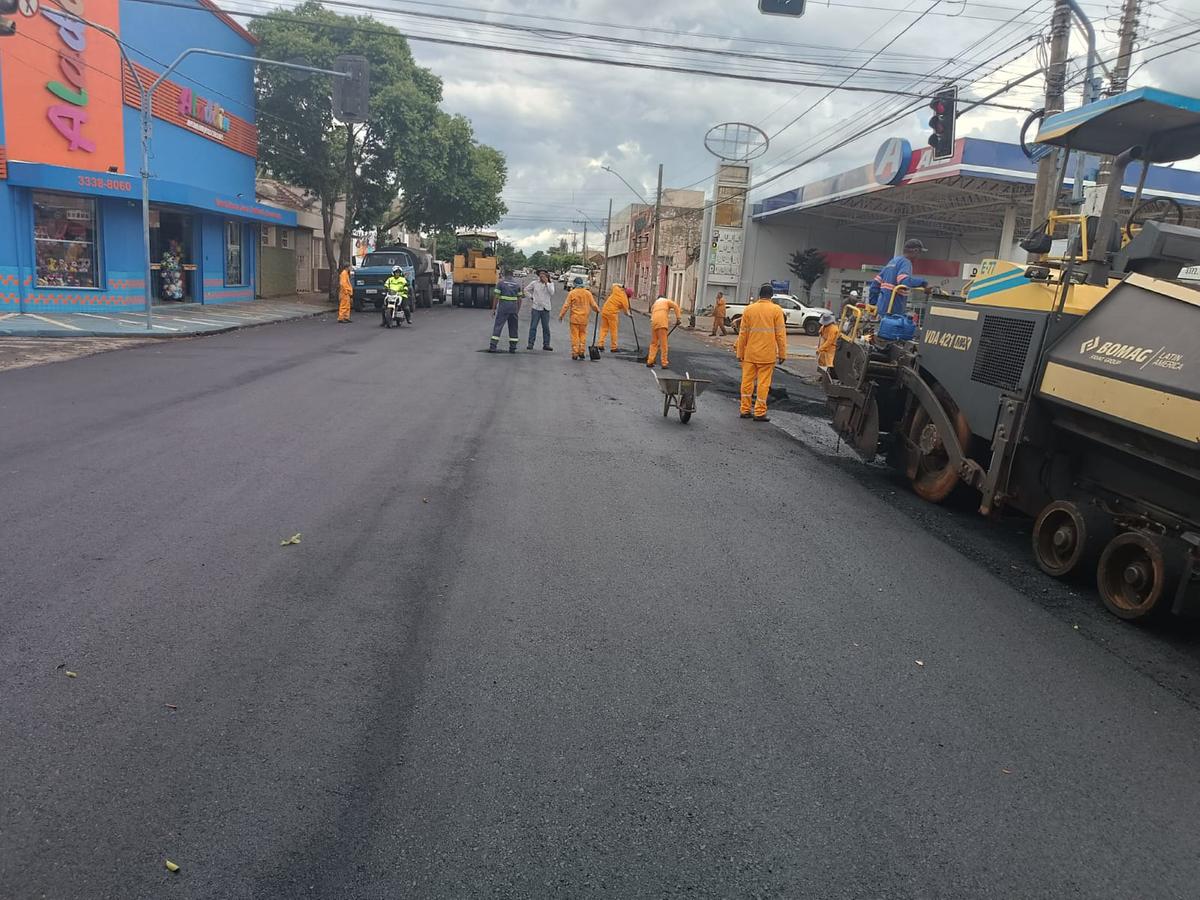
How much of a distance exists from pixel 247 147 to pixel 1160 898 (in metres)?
32.1

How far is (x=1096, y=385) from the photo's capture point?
17.2 ft

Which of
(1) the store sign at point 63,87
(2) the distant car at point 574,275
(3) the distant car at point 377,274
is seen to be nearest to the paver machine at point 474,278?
(2) the distant car at point 574,275

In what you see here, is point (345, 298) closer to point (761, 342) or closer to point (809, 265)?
point (761, 342)

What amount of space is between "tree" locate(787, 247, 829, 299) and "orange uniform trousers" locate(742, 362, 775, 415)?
30134 millimetres

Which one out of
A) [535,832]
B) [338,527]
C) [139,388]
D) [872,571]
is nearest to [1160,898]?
[535,832]

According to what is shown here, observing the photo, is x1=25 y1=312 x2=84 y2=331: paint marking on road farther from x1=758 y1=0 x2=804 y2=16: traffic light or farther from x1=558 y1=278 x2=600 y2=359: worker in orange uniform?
x1=758 y1=0 x2=804 y2=16: traffic light

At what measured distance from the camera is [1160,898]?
2703 mm

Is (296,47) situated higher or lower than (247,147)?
higher

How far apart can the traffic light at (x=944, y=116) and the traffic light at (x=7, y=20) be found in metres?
17.9

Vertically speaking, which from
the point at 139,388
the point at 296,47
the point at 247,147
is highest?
the point at 296,47

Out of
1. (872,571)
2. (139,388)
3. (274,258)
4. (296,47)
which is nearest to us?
(872,571)

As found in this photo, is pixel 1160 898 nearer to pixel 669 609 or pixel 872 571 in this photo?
pixel 669 609

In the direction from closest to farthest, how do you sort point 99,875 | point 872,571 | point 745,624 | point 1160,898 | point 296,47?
1. point 99,875
2. point 1160,898
3. point 745,624
4. point 872,571
5. point 296,47

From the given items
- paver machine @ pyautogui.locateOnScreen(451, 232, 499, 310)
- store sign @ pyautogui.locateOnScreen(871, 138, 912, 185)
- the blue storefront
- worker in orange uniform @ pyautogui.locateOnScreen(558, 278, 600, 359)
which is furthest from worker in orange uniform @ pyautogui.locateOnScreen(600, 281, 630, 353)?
paver machine @ pyautogui.locateOnScreen(451, 232, 499, 310)
